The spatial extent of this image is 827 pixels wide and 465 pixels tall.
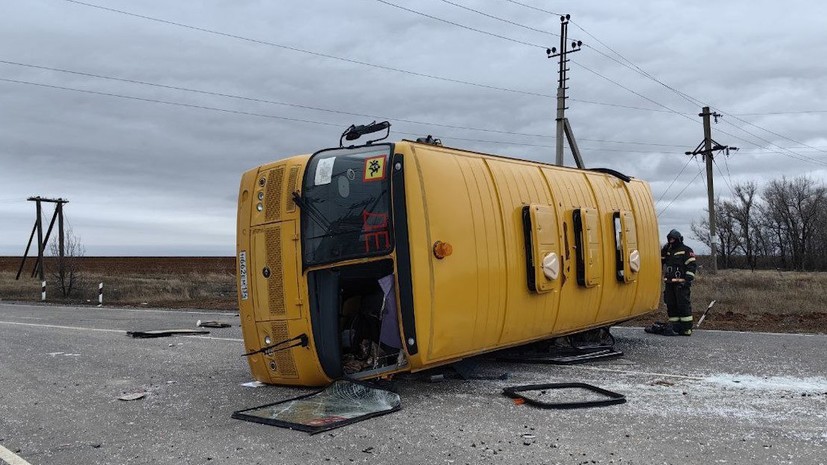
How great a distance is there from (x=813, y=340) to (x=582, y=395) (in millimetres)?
5915

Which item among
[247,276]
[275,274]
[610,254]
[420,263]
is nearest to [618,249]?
[610,254]

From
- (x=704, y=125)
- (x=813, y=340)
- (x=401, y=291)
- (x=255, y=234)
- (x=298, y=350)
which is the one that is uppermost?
(x=704, y=125)

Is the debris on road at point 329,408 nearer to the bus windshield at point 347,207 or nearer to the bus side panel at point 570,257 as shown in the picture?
the bus windshield at point 347,207

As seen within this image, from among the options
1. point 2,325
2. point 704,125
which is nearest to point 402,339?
point 2,325

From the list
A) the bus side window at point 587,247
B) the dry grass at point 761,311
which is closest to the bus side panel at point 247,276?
the bus side window at point 587,247

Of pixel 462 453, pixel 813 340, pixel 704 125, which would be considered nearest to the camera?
pixel 462 453

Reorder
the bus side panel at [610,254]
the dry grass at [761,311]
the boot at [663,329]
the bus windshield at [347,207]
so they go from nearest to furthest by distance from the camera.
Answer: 1. the bus windshield at [347,207]
2. the bus side panel at [610,254]
3. the boot at [663,329]
4. the dry grass at [761,311]

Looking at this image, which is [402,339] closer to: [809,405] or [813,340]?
[809,405]

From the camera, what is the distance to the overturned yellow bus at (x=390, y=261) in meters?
A: 5.80

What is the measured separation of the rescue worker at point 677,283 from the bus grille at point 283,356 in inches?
266

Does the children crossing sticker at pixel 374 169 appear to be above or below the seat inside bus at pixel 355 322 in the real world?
above

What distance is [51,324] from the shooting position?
13.9m

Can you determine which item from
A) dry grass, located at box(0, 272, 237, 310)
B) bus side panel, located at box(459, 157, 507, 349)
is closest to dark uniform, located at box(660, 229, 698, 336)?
bus side panel, located at box(459, 157, 507, 349)

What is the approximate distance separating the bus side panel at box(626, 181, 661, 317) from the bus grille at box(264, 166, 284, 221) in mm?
5320
